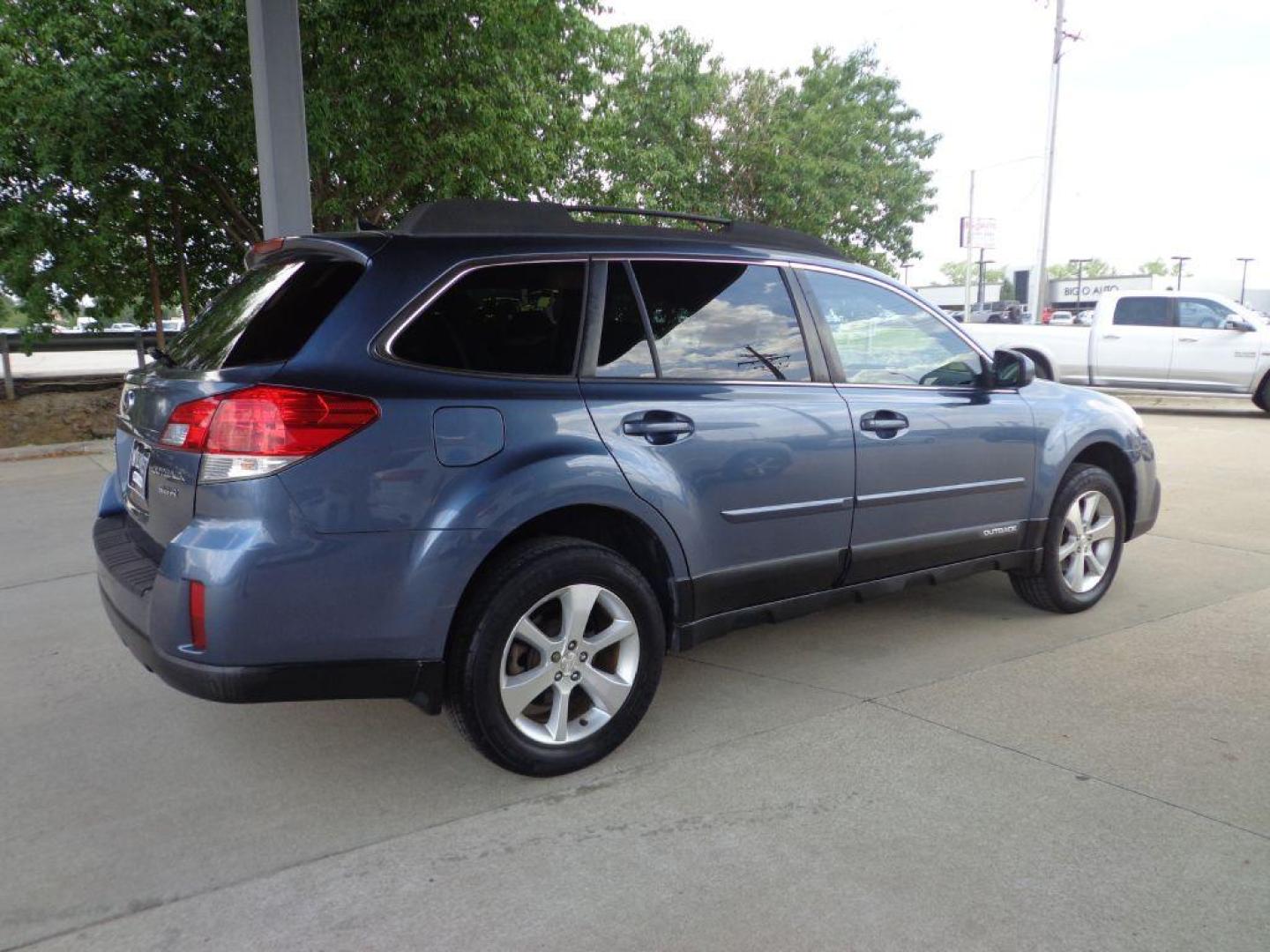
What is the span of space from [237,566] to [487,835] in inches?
40.7

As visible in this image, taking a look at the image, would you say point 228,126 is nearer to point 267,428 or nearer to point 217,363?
point 217,363

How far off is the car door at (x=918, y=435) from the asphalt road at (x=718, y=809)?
1.74 feet

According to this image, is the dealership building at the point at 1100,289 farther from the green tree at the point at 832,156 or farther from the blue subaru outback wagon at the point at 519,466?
the blue subaru outback wagon at the point at 519,466

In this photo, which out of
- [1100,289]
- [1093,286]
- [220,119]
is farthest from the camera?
[1093,286]

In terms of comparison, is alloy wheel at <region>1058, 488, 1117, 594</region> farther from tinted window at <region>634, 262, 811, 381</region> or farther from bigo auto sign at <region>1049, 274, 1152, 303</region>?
bigo auto sign at <region>1049, 274, 1152, 303</region>

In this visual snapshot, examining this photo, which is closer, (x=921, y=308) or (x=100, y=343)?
(x=921, y=308)

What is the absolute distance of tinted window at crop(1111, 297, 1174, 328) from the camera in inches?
604

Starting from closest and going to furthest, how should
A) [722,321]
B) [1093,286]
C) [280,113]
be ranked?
[722,321], [280,113], [1093,286]

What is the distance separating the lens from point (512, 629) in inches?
119

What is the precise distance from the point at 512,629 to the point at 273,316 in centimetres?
119

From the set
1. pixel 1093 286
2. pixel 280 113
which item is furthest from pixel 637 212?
pixel 1093 286

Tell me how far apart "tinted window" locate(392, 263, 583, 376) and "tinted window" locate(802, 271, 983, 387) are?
114 cm

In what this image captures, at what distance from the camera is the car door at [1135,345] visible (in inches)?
598

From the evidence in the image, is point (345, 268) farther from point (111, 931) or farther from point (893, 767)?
point (893, 767)
